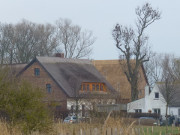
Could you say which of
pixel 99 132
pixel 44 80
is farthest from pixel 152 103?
pixel 99 132

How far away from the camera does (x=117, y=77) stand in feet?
258

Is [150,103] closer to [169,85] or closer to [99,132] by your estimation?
[169,85]

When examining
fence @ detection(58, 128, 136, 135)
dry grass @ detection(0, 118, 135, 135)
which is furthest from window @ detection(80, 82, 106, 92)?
fence @ detection(58, 128, 136, 135)

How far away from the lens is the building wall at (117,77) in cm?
7535

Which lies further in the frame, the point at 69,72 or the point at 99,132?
A: the point at 69,72

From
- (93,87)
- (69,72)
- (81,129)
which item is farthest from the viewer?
(93,87)

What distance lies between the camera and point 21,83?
20844mm

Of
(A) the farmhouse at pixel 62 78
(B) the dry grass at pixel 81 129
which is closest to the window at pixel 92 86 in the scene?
(A) the farmhouse at pixel 62 78

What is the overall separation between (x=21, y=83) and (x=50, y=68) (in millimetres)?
42462

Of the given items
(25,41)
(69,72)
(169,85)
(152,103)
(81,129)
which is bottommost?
(81,129)

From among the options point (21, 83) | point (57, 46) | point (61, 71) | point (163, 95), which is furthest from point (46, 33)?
point (21, 83)

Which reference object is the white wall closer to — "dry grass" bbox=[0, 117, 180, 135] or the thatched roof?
the thatched roof

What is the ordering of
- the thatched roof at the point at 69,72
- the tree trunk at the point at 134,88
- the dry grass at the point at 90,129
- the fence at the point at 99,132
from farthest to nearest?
1. the tree trunk at the point at 134,88
2. the thatched roof at the point at 69,72
3. the dry grass at the point at 90,129
4. the fence at the point at 99,132

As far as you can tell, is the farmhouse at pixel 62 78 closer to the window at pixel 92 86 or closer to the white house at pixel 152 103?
the window at pixel 92 86
